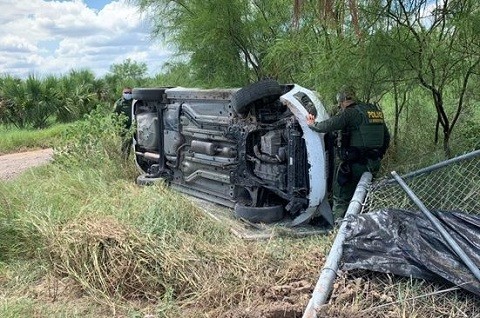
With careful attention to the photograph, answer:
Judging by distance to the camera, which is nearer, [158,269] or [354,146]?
[158,269]

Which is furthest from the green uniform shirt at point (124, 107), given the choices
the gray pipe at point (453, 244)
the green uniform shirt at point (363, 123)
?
the gray pipe at point (453, 244)

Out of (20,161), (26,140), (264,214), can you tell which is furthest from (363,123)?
(26,140)

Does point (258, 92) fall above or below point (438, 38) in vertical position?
below

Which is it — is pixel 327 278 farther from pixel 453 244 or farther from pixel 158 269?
pixel 158 269

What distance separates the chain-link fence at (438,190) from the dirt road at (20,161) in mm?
7654

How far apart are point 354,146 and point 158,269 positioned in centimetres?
269

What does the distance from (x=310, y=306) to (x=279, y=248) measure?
5.82 ft

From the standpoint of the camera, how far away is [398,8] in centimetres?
604

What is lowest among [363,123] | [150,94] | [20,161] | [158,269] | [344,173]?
[20,161]

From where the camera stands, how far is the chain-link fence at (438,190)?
14.2ft

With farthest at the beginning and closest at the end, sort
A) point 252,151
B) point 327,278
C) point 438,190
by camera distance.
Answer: point 252,151 < point 438,190 < point 327,278

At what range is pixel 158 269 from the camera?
4344 mm

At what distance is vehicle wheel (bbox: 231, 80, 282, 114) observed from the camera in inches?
220

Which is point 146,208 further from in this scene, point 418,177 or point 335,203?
point 418,177
